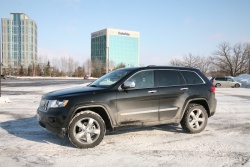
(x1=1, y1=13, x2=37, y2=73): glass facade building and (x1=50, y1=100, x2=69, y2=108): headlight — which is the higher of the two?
(x1=1, y1=13, x2=37, y2=73): glass facade building

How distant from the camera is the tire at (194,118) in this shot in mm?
6652

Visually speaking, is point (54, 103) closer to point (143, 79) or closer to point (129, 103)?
point (129, 103)

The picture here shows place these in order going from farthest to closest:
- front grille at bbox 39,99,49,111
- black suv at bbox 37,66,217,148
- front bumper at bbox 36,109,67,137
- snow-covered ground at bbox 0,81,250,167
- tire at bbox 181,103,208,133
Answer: tire at bbox 181,103,208,133, front grille at bbox 39,99,49,111, black suv at bbox 37,66,217,148, front bumper at bbox 36,109,67,137, snow-covered ground at bbox 0,81,250,167

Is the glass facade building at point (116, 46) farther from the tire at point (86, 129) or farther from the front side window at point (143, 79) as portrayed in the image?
the tire at point (86, 129)

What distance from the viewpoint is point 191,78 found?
6.90 metres

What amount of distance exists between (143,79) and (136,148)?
65.8 inches

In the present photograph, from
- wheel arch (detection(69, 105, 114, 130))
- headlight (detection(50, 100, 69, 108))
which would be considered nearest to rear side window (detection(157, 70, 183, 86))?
Answer: wheel arch (detection(69, 105, 114, 130))

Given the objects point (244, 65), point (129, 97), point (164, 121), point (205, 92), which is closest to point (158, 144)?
point (164, 121)

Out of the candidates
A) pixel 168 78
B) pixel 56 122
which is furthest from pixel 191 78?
pixel 56 122

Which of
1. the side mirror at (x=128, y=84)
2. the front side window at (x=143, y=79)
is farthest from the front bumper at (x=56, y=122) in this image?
the front side window at (x=143, y=79)

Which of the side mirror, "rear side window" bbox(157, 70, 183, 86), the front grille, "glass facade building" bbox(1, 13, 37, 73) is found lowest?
the front grille

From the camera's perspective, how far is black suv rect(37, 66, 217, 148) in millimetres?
5430

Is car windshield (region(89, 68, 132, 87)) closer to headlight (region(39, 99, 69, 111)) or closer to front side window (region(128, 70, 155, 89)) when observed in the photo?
front side window (region(128, 70, 155, 89))

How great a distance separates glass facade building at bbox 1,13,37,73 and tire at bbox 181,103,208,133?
116 metres
